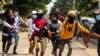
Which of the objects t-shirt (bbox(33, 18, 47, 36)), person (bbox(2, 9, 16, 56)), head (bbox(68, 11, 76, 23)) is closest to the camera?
head (bbox(68, 11, 76, 23))

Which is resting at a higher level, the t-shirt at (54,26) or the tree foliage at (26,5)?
the t-shirt at (54,26)

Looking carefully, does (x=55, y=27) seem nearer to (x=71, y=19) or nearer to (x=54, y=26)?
(x=54, y=26)

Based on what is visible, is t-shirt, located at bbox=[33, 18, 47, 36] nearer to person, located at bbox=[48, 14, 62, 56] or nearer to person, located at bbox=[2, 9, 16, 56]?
person, located at bbox=[48, 14, 62, 56]

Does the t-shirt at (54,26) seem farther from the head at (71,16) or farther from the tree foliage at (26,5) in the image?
the tree foliage at (26,5)

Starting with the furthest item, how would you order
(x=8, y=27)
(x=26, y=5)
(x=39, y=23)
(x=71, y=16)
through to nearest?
(x=26, y=5) → (x=8, y=27) → (x=39, y=23) → (x=71, y=16)

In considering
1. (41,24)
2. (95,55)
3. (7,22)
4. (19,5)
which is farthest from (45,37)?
(19,5)

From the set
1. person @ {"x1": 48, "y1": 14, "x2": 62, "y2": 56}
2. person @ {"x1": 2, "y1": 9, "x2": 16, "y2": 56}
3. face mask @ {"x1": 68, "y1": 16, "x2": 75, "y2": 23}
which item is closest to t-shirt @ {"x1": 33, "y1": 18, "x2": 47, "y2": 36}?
person @ {"x1": 48, "y1": 14, "x2": 62, "y2": 56}

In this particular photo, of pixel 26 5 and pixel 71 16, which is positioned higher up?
pixel 71 16

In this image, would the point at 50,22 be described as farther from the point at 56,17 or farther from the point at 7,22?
the point at 7,22

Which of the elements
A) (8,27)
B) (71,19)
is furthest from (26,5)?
(71,19)

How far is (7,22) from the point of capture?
12.7m

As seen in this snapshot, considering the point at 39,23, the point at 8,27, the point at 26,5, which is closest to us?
the point at 39,23

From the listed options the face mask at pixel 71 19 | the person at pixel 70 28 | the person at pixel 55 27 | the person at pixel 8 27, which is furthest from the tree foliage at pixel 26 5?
the face mask at pixel 71 19

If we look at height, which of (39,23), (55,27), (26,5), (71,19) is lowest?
(26,5)
